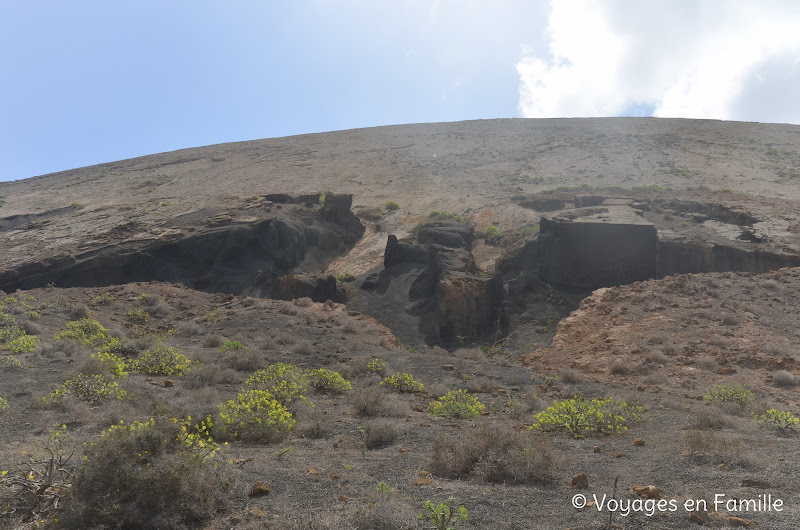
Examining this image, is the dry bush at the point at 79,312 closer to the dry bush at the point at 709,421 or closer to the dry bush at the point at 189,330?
the dry bush at the point at 189,330

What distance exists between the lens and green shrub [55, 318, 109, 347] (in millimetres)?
11961

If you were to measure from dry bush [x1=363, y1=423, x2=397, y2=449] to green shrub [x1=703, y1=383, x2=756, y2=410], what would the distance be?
5.47 meters

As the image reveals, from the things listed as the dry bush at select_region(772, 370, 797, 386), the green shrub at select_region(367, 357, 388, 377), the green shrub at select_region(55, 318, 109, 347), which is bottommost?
the dry bush at select_region(772, 370, 797, 386)

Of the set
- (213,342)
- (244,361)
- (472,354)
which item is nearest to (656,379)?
(472,354)

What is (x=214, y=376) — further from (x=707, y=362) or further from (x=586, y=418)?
(x=707, y=362)

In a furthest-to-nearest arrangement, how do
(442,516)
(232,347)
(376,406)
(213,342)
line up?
(213,342)
(232,347)
(376,406)
(442,516)

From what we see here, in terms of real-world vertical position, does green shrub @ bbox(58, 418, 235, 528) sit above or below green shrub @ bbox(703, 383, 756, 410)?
above

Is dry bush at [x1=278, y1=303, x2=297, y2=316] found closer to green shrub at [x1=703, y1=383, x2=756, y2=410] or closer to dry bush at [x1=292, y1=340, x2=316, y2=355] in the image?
dry bush at [x1=292, y1=340, x2=316, y2=355]

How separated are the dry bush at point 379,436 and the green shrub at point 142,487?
6.94 feet

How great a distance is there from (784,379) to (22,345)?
1474 centimetres

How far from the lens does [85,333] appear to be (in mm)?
12789


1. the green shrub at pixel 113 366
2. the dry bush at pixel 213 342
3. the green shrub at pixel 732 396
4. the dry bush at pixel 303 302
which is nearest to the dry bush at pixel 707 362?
the green shrub at pixel 732 396

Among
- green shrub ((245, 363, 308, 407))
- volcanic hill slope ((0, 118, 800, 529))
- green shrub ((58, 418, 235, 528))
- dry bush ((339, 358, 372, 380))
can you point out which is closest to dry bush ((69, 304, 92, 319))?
volcanic hill slope ((0, 118, 800, 529))

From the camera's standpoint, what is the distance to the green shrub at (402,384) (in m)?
9.95
